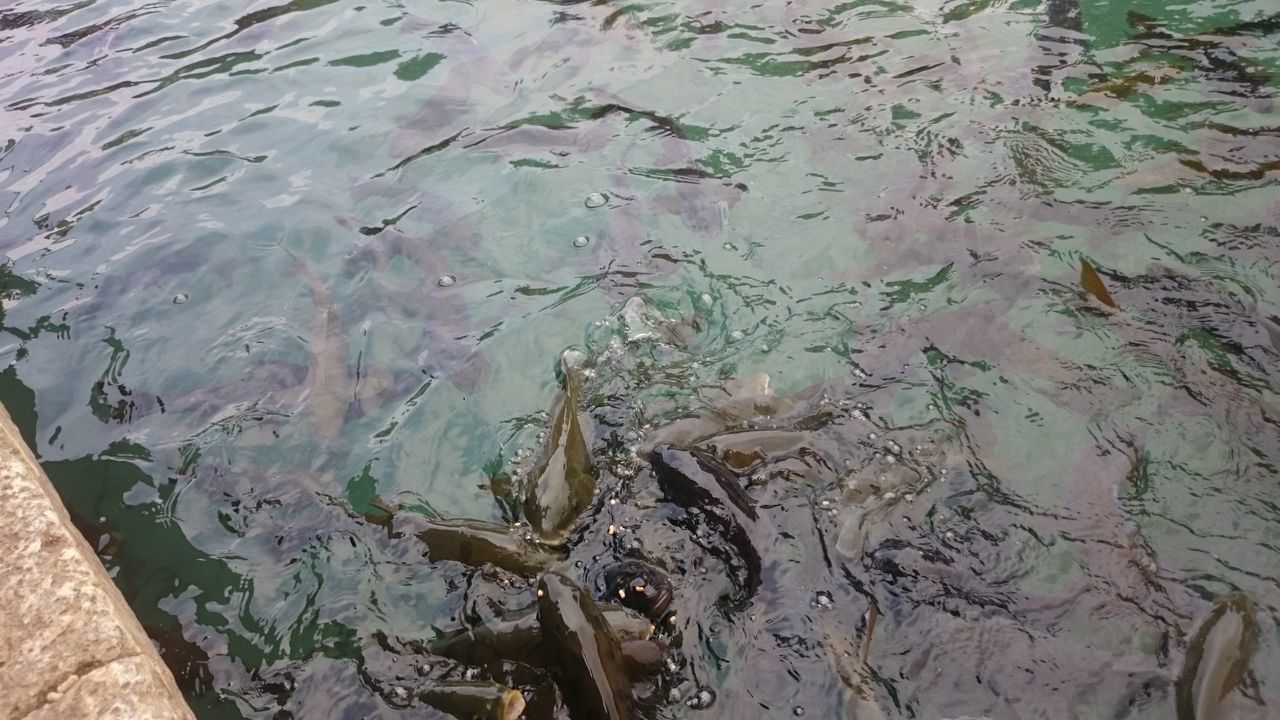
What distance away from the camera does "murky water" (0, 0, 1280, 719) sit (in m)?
3.22

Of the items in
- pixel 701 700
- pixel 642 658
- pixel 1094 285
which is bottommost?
pixel 701 700

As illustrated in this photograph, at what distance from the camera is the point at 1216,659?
288 cm

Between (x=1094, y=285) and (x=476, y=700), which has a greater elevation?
(x=1094, y=285)

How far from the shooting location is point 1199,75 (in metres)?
5.74

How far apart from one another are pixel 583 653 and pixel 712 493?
1000 millimetres

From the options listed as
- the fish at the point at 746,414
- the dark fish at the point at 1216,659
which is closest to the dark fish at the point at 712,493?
the fish at the point at 746,414

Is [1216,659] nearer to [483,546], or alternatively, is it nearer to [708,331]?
[708,331]

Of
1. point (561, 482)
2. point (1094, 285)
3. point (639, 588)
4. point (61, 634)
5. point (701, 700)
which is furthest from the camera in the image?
point (1094, 285)

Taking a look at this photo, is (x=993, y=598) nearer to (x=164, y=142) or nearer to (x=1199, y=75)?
(x=1199, y=75)

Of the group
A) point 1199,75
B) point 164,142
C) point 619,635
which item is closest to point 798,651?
point 619,635

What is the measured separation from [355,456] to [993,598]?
3.09 m

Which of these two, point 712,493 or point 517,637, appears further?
point 712,493

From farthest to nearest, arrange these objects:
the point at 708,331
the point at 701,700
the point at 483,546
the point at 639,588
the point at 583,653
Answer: the point at 708,331 < the point at 483,546 < the point at 639,588 < the point at 701,700 < the point at 583,653

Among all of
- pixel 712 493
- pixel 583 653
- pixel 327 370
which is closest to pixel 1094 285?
pixel 712 493
